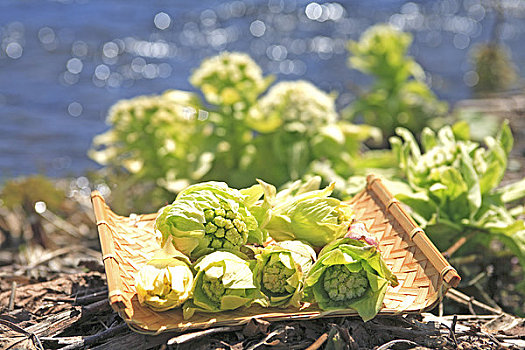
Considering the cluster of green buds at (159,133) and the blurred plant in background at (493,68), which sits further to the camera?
the blurred plant in background at (493,68)

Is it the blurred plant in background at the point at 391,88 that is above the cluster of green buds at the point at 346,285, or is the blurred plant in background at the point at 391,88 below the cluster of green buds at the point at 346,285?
above

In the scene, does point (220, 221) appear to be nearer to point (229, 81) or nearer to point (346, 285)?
point (346, 285)

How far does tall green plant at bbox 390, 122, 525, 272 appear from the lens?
1938mm

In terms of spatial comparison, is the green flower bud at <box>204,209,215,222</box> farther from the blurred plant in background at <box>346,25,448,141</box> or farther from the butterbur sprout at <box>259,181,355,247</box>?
the blurred plant in background at <box>346,25,448,141</box>

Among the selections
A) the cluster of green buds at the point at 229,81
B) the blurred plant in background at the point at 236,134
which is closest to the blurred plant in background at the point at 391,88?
the blurred plant in background at the point at 236,134

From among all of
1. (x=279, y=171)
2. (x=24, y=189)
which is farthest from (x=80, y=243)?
(x=279, y=171)

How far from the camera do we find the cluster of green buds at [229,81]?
2531mm

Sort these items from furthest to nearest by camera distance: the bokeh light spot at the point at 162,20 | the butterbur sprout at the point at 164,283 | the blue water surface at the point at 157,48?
the bokeh light spot at the point at 162,20
the blue water surface at the point at 157,48
the butterbur sprout at the point at 164,283

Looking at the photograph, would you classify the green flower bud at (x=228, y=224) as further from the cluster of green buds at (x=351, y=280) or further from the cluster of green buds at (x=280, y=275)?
the cluster of green buds at (x=351, y=280)

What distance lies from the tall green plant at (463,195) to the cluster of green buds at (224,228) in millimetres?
716

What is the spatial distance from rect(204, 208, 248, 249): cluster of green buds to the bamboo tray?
0.48 ft

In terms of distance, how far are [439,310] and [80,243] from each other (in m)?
1.53

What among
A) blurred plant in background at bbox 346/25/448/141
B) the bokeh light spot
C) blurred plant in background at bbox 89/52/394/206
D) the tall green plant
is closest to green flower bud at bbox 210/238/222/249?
the tall green plant

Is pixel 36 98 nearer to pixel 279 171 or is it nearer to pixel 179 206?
pixel 279 171
